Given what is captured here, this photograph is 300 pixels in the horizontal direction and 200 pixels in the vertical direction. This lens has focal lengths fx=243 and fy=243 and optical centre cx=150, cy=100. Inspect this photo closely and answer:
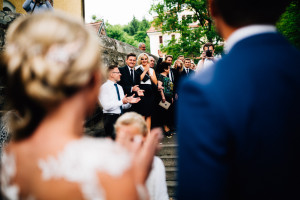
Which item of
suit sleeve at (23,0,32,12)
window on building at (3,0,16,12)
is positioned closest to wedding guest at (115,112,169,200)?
suit sleeve at (23,0,32,12)

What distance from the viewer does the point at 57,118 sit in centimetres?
92

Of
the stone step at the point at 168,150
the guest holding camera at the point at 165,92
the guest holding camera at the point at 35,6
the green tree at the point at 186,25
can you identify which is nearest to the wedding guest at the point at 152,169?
the stone step at the point at 168,150

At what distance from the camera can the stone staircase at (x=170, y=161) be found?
495cm

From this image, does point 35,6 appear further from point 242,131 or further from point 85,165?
point 242,131

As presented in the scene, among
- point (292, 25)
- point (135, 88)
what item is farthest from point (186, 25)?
point (135, 88)

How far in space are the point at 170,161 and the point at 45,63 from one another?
496 centimetres

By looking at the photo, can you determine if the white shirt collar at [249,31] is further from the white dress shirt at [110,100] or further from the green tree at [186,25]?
the green tree at [186,25]

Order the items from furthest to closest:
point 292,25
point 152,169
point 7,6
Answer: point 292,25 < point 7,6 < point 152,169

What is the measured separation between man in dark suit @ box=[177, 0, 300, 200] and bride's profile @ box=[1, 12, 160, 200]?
0.86ft

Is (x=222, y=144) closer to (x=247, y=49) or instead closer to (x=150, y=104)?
(x=247, y=49)

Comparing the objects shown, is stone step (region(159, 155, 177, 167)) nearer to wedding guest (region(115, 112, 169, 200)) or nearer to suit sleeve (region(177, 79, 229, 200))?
wedding guest (region(115, 112, 169, 200))

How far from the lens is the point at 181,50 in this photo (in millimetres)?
24453

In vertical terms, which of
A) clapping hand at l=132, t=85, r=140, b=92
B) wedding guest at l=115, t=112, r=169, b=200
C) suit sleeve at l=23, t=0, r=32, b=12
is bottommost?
wedding guest at l=115, t=112, r=169, b=200

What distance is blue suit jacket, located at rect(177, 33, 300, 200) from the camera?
84 centimetres
